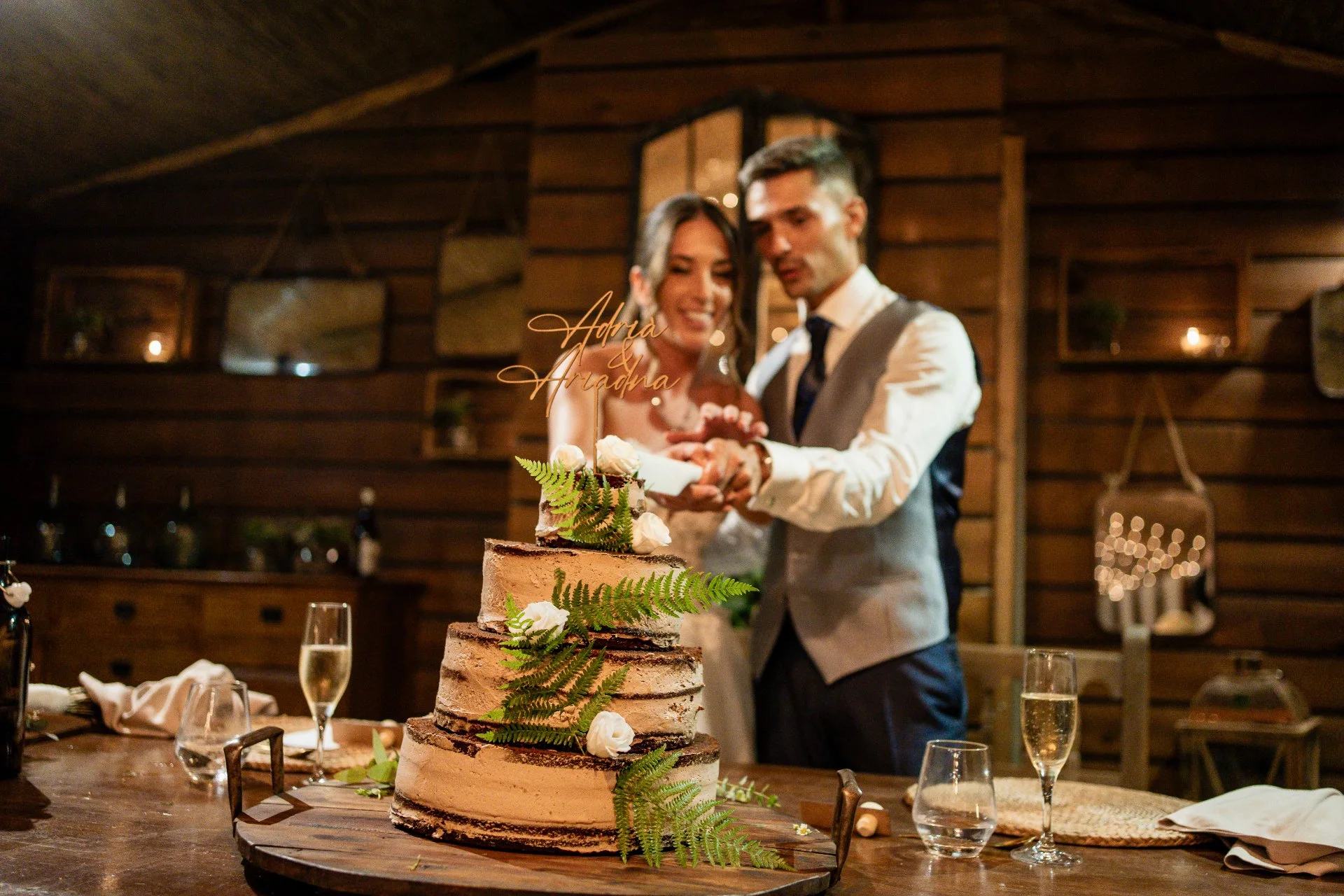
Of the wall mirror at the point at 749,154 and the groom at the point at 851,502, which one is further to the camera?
the wall mirror at the point at 749,154

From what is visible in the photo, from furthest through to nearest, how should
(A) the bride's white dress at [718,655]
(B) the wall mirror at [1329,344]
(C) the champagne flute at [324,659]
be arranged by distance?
(B) the wall mirror at [1329,344]
(A) the bride's white dress at [718,655]
(C) the champagne flute at [324,659]

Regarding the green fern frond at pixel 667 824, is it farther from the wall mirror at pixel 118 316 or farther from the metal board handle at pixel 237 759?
the wall mirror at pixel 118 316

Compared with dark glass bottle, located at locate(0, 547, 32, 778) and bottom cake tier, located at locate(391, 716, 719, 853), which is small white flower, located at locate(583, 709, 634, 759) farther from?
dark glass bottle, located at locate(0, 547, 32, 778)

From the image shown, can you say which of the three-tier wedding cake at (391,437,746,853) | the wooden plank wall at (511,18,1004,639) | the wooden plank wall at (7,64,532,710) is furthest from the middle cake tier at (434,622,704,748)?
the wooden plank wall at (7,64,532,710)

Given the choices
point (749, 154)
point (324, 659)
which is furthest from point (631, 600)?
point (749, 154)

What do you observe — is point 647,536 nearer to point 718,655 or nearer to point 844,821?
point 844,821

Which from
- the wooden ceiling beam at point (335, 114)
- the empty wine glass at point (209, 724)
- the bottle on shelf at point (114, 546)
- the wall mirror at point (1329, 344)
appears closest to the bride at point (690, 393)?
the empty wine glass at point (209, 724)

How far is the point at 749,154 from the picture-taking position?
3.83m

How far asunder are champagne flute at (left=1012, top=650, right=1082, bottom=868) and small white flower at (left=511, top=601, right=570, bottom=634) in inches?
23.4

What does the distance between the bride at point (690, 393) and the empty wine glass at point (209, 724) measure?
3.22 ft

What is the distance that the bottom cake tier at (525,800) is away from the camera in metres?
1.12

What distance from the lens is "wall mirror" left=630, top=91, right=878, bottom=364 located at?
377 cm

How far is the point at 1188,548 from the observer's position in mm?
4211

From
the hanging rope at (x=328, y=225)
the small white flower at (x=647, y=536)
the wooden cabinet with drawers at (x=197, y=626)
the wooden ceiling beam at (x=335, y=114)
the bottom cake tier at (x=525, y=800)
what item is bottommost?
the wooden cabinet with drawers at (x=197, y=626)
